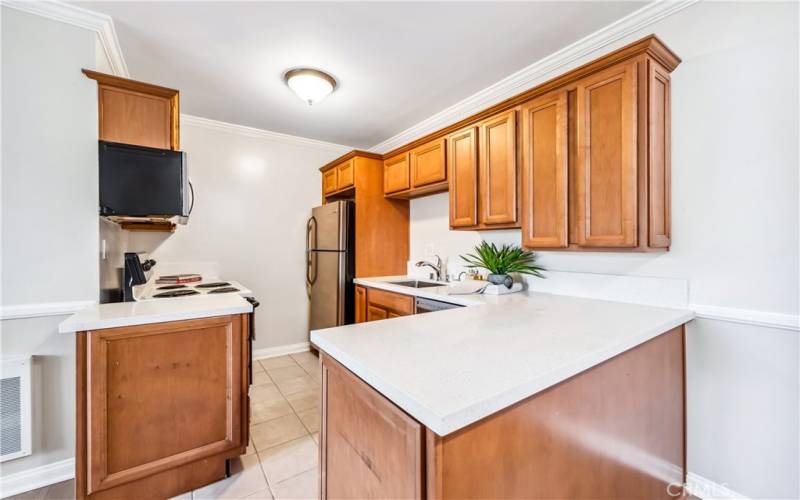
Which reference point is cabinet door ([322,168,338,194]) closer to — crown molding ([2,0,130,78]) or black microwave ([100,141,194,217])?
black microwave ([100,141,194,217])

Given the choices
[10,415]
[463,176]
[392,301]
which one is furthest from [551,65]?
[10,415]

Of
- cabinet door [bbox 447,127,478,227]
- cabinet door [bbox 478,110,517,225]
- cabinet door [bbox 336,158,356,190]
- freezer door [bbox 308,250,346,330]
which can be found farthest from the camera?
cabinet door [bbox 336,158,356,190]

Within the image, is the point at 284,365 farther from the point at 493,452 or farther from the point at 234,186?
the point at 493,452

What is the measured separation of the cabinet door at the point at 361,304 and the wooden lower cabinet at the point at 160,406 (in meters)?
1.44

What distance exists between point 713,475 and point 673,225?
4.03 feet

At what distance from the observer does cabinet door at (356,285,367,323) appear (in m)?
3.16

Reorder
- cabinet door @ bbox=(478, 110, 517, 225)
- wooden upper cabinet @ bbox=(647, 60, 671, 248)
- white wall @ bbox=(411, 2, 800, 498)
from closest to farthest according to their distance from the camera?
white wall @ bbox=(411, 2, 800, 498) → wooden upper cabinet @ bbox=(647, 60, 671, 248) → cabinet door @ bbox=(478, 110, 517, 225)

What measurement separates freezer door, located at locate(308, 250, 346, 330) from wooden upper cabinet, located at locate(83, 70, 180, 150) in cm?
172

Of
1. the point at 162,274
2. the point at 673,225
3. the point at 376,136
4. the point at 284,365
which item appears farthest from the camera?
the point at 376,136

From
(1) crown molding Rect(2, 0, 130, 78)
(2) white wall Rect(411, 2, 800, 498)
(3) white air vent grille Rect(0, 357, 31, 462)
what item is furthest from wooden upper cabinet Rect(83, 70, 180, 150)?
(2) white wall Rect(411, 2, 800, 498)

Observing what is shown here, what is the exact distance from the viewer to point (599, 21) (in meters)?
1.91

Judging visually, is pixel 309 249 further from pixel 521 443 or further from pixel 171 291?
pixel 521 443

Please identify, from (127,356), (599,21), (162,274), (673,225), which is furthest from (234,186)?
(673,225)

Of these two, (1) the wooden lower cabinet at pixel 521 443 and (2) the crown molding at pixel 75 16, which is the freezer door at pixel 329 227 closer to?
(2) the crown molding at pixel 75 16
